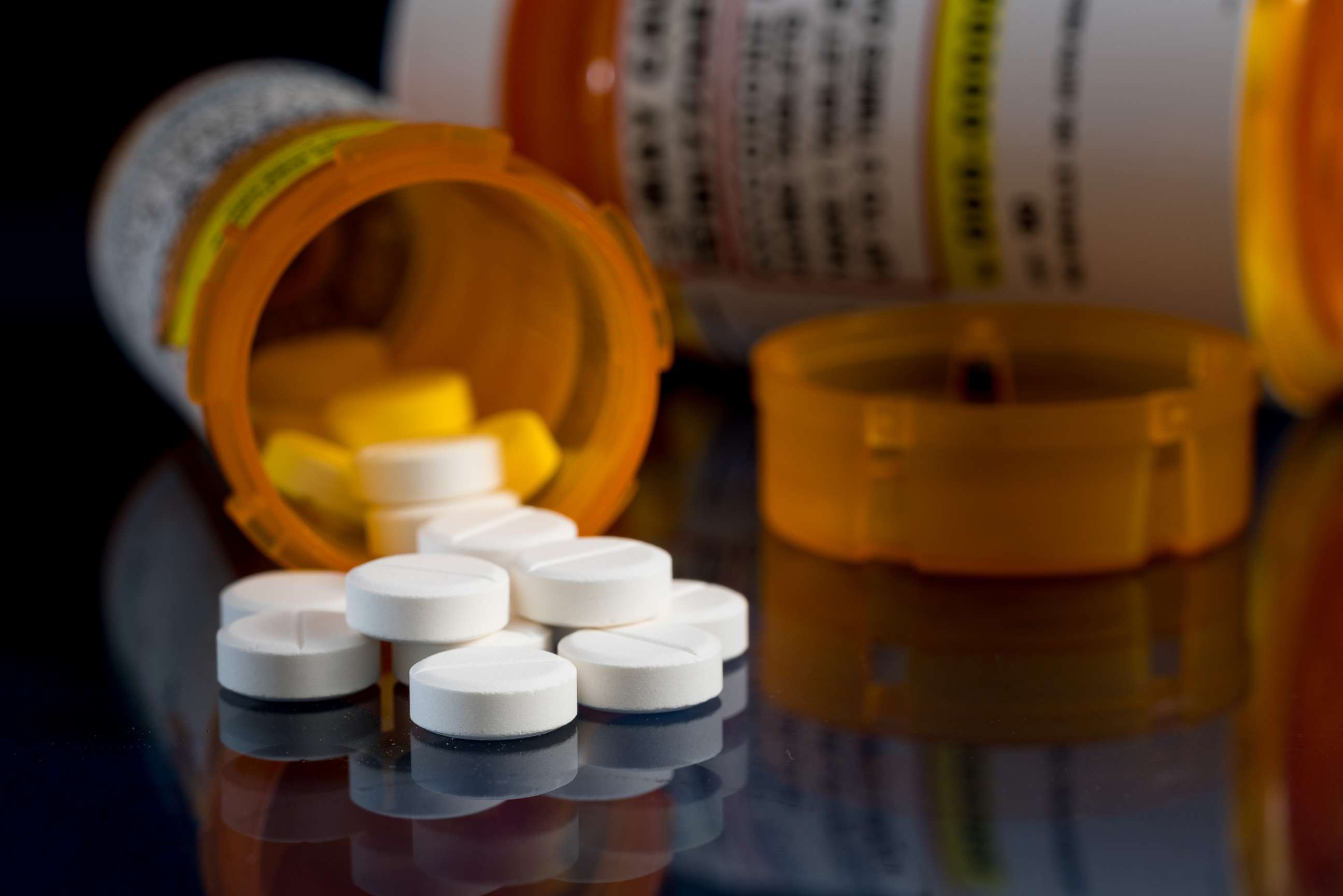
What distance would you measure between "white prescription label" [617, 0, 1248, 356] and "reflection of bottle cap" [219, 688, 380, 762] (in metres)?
0.50

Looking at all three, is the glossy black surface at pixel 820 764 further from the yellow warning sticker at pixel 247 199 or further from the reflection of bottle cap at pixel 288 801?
the yellow warning sticker at pixel 247 199

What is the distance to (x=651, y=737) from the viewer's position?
0.67 m

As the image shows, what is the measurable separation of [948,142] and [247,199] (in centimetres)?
43

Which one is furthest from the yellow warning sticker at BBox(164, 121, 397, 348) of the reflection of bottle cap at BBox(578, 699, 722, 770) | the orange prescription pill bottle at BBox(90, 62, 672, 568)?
the reflection of bottle cap at BBox(578, 699, 722, 770)

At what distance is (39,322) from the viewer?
152 cm

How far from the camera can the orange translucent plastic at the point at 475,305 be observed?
82cm

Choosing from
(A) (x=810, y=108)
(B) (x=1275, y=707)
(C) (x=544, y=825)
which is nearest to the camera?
(C) (x=544, y=825)

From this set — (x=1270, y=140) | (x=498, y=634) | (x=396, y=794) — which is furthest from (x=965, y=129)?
(x=396, y=794)

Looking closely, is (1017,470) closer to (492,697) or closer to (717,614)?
(717,614)

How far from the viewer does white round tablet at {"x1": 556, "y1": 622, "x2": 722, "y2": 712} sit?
0.68m

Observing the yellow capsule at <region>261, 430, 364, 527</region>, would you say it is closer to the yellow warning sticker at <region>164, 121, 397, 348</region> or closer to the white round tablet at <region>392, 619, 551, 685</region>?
the yellow warning sticker at <region>164, 121, 397, 348</region>

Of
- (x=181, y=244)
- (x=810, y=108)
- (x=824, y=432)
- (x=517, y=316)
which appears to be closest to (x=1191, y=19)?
(x=810, y=108)

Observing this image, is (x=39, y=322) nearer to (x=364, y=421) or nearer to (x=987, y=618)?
(x=364, y=421)

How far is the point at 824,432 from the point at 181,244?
0.41m
